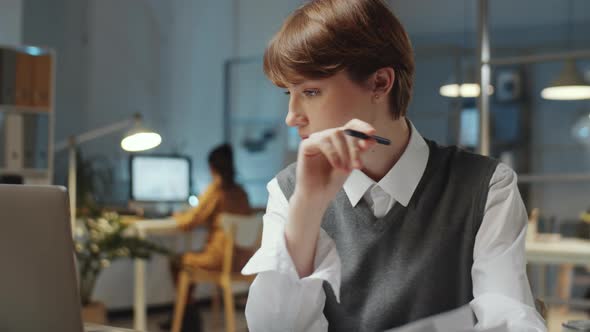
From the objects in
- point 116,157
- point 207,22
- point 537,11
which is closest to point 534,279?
point 537,11

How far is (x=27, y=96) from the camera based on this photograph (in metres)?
4.49

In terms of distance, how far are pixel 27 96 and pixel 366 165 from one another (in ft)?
12.3

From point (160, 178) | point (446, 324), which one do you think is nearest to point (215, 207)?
point (160, 178)

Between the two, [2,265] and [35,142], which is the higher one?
[35,142]

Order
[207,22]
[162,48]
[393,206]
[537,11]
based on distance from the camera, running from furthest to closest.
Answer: [207,22], [162,48], [537,11], [393,206]

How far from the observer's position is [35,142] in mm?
4559

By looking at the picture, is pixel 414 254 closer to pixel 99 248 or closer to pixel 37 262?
pixel 37 262

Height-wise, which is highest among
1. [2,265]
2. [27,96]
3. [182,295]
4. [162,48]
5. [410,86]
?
[162,48]

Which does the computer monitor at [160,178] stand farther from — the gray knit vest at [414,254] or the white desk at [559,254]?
the gray knit vest at [414,254]

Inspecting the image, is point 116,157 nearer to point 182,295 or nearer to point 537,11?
point 182,295

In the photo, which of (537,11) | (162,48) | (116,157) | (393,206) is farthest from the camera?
(162,48)

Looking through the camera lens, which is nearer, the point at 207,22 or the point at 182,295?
the point at 182,295

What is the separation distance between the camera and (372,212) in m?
1.18

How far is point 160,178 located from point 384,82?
409 centimetres
